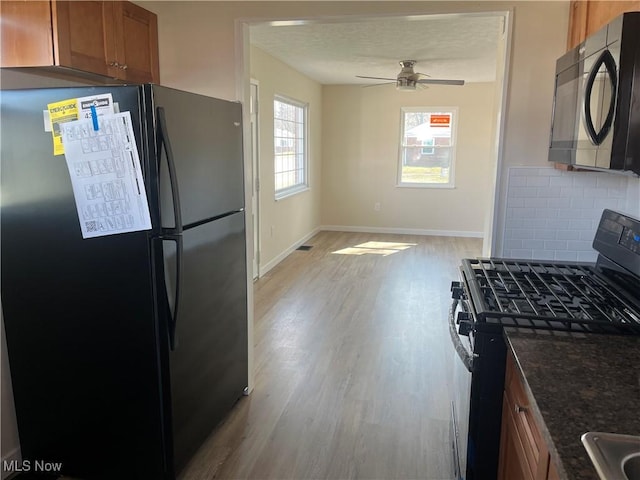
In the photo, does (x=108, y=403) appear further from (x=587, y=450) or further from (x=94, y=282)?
(x=587, y=450)

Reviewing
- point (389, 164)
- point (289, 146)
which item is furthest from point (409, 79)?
point (389, 164)

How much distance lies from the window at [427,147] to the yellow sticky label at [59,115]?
648 cm

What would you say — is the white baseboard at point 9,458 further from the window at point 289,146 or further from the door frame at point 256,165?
the window at point 289,146

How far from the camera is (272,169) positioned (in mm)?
5695

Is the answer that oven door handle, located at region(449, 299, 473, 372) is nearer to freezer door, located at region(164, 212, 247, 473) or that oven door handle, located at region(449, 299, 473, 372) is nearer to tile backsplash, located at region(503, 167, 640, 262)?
tile backsplash, located at region(503, 167, 640, 262)

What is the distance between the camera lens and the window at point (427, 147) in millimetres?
7602

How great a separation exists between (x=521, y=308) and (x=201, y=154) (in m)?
1.41

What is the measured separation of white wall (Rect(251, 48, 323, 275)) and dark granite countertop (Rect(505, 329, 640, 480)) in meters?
4.26

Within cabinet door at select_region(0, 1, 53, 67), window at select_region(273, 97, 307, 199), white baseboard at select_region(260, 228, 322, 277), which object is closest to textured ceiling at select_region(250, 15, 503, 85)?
window at select_region(273, 97, 307, 199)

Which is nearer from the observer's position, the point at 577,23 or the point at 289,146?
the point at 577,23

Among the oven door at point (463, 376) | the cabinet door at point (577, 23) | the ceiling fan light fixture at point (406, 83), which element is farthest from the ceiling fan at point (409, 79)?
the oven door at point (463, 376)

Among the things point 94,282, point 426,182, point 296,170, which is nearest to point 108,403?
point 94,282

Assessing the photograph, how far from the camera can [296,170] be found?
276 inches

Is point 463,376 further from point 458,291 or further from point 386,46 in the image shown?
point 386,46
